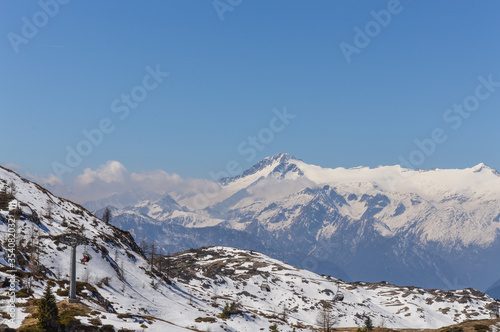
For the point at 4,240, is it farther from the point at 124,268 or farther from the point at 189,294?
the point at 189,294

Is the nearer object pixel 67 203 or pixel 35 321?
pixel 35 321

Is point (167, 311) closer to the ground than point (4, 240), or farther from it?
closer to the ground

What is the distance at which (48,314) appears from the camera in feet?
224

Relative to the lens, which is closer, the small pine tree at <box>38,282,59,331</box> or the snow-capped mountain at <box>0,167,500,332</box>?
the small pine tree at <box>38,282,59,331</box>

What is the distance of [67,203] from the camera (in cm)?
18225

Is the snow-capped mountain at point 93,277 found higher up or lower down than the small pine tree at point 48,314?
higher up

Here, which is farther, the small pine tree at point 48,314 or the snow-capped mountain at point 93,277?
the snow-capped mountain at point 93,277

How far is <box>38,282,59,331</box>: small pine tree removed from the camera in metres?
67.6

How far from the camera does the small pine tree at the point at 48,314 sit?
222 ft

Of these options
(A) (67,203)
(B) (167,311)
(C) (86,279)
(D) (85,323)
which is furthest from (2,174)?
(D) (85,323)

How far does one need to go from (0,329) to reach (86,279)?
172 ft

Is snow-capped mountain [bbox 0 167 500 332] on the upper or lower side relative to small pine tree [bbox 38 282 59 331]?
upper

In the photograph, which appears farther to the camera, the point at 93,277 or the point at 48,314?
the point at 93,277

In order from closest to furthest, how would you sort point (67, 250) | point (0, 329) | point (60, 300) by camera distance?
point (0, 329), point (60, 300), point (67, 250)
